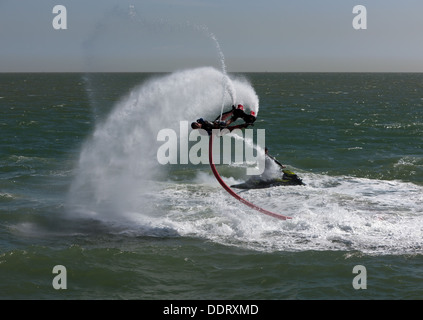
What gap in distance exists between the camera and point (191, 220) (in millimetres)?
22000

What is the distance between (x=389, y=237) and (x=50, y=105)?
66.4 meters

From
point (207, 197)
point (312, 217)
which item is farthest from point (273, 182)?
point (312, 217)

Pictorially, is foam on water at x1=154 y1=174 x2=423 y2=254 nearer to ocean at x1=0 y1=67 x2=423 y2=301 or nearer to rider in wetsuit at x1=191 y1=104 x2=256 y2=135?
ocean at x1=0 y1=67 x2=423 y2=301

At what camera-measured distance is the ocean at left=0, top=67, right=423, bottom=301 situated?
53.6 feet

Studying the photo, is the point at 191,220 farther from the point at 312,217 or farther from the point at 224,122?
the point at 312,217

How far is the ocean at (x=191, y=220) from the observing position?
1634 cm

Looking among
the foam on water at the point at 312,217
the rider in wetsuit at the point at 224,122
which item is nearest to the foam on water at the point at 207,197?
the foam on water at the point at 312,217

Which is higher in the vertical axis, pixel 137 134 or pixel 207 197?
pixel 137 134

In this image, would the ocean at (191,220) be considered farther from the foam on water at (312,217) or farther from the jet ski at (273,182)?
the jet ski at (273,182)

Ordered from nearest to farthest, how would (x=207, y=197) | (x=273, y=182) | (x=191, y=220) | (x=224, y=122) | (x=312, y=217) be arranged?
(x=224, y=122) < (x=312, y=217) < (x=191, y=220) < (x=207, y=197) < (x=273, y=182)

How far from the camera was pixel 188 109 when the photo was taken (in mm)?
26562

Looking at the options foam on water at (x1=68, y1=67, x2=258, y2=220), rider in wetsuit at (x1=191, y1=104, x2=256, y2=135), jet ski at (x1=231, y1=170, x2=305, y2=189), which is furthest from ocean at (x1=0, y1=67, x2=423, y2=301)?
rider in wetsuit at (x1=191, y1=104, x2=256, y2=135)

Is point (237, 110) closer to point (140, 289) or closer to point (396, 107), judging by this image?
point (140, 289)

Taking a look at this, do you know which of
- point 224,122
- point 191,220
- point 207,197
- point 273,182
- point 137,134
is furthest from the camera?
point 273,182
